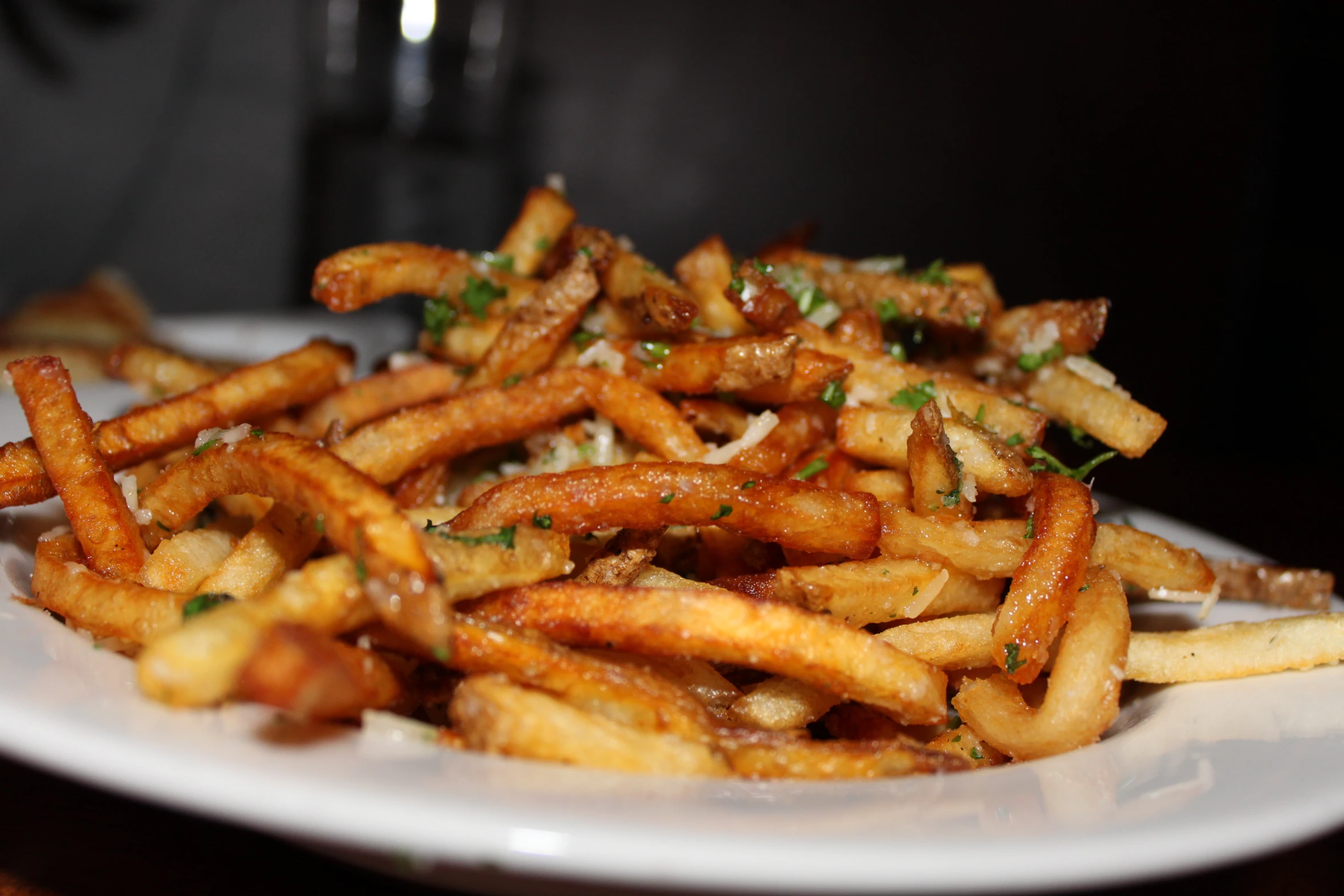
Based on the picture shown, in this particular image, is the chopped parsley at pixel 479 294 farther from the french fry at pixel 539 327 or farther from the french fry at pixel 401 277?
the french fry at pixel 539 327

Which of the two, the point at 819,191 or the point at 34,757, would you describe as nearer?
the point at 34,757

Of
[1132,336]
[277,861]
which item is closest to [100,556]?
[277,861]

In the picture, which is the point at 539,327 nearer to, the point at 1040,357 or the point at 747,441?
the point at 747,441

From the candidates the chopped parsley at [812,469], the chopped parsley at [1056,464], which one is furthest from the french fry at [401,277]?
the chopped parsley at [1056,464]

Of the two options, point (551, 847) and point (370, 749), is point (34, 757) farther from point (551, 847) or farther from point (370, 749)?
point (551, 847)

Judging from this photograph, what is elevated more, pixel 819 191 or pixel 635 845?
pixel 819 191

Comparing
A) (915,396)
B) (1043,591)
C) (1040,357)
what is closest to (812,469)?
(915,396)

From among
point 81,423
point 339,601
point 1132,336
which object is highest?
point 1132,336
